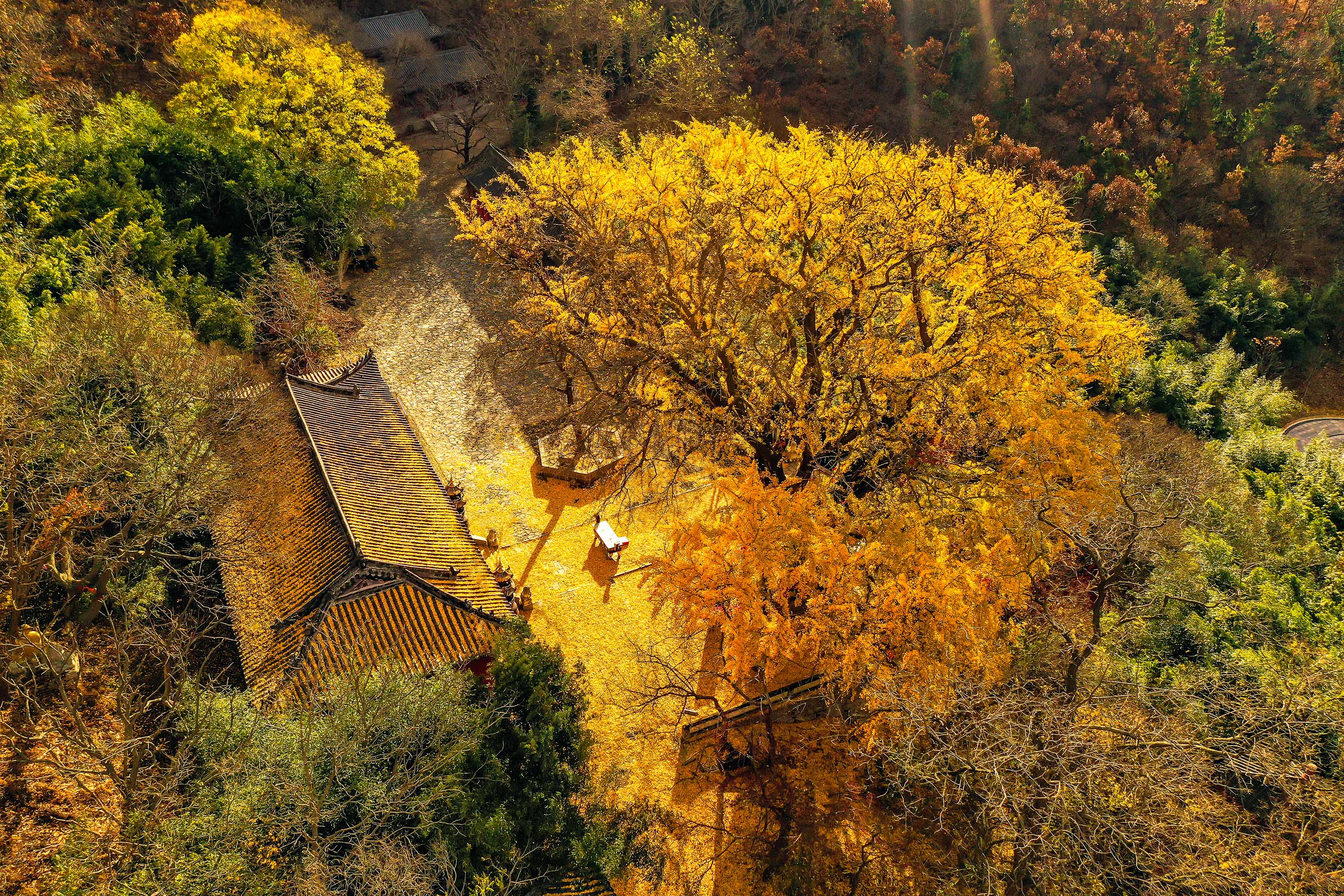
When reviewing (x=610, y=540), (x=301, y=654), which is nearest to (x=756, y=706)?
(x=610, y=540)

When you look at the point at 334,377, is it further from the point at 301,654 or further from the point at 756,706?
the point at 756,706

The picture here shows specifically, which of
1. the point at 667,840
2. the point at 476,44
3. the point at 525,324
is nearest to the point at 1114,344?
the point at 667,840

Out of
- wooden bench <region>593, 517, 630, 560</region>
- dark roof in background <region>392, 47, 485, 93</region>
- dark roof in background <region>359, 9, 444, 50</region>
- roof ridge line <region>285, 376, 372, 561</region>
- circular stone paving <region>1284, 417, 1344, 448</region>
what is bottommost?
circular stone paving <region>1284, 417, 1344, 448</region>

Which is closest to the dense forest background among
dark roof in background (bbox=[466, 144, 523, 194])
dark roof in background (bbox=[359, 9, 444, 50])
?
dark roof in background (bbox=[466, 144, 523, 194])

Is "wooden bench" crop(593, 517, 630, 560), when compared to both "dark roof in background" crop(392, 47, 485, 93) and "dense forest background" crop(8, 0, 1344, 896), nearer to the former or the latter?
"dense forest background" crop(8, 0, 1344, 896)

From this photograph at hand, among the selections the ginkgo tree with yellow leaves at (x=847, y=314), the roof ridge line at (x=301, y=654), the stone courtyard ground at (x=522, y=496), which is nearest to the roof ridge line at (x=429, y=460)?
the stone courtyard ground at (x=522, y=496)

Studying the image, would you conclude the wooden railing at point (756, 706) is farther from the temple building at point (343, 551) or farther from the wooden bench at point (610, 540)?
the wooden bench at point (610, 540)
